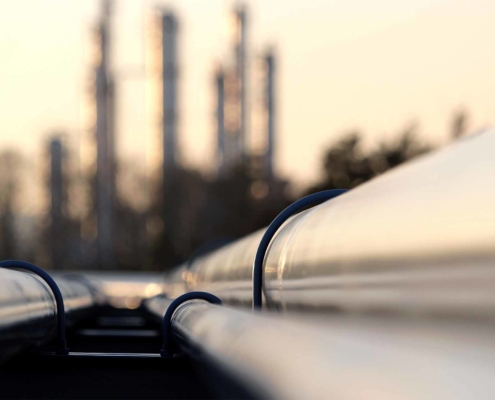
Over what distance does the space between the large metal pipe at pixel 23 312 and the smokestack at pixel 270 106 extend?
68.5m

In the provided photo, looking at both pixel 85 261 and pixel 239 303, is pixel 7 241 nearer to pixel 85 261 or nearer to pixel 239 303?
pixel 85 261

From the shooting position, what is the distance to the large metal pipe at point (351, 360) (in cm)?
145

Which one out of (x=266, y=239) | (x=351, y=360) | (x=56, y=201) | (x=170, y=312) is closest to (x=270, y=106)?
(x=56, y=201)

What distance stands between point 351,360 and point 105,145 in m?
60.5

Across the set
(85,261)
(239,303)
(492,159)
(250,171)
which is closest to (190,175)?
(250,171)

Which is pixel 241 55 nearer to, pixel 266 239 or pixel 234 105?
pixel 234 105

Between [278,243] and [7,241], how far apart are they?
72.4 meters

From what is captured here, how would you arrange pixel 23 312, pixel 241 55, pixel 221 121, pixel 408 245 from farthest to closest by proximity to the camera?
1. pixel 221 121
2. pixel 241 55
3. pixel 23 312
4. pixel 408 245

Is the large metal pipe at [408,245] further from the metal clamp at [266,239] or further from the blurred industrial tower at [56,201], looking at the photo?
the blurred industrial tower at [56,201]

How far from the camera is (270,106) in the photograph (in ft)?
245

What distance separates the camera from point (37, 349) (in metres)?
5.29

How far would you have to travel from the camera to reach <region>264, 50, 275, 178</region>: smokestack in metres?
74.8

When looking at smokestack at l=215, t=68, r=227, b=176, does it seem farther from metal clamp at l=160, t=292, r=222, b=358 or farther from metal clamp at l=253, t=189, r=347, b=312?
metal clamp at l=160, t=292, r=222, b=358

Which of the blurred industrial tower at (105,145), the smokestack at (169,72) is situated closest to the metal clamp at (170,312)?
the blurred industrial tower at (105,145)
